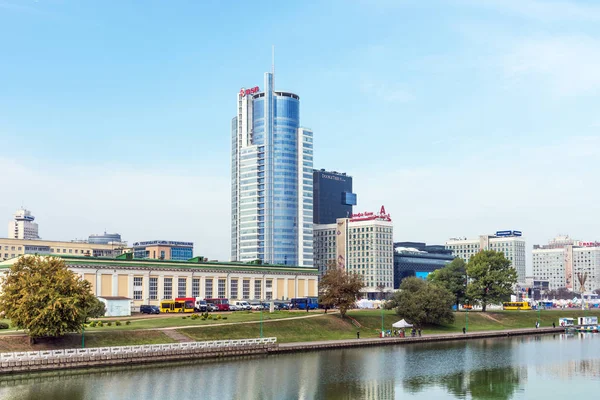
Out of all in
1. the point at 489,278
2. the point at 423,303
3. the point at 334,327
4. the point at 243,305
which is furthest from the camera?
the point at 489,278

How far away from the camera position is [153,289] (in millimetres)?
166750

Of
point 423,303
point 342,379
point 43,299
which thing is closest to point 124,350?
point 43,299

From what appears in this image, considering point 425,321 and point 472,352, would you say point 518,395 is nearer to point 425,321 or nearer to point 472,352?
point 472,352

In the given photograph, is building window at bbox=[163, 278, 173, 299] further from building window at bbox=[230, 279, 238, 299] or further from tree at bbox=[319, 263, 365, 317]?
tree at bbox=[319, 263, 365, 317]

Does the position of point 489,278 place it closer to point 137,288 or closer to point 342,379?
point 137,288

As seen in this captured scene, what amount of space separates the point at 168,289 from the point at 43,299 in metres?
73.2

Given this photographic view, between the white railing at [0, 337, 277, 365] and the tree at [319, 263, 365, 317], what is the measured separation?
101 feet

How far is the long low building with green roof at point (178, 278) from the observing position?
156 meters

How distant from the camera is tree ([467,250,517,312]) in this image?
191625mm

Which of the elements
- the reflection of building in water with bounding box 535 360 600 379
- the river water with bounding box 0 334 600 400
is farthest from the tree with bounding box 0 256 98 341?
the reflection of building in water with bounding box 535 360 600 379

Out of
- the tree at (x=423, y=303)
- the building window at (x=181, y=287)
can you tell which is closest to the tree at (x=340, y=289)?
the tree at (x=423, y=303)

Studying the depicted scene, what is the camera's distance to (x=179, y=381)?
84875mm

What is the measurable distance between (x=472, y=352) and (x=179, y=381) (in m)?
58.5

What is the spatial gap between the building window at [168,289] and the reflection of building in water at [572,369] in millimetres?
94396
